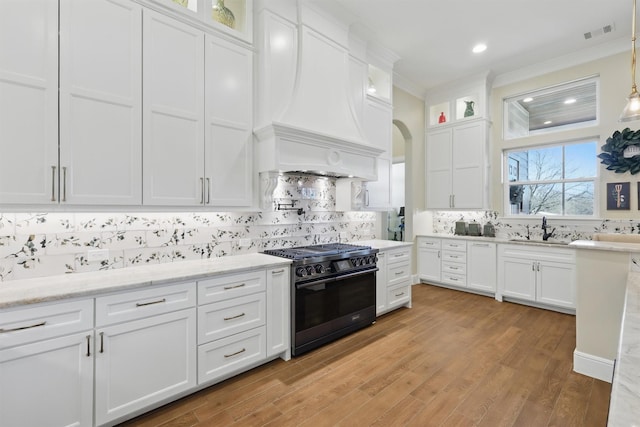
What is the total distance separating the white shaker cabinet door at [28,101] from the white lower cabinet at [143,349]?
2.71 ft

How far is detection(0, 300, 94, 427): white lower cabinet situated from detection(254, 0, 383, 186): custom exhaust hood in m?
1.77

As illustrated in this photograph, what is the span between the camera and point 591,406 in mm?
2115

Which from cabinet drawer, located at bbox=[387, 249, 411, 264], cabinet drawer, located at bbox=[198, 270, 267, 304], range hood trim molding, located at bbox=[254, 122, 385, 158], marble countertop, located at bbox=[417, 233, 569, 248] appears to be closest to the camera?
cabinet drawer, located at bbox=[198, 270, 267, 304]

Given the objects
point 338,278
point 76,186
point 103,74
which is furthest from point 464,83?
point 76,186

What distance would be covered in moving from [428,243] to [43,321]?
4950 mm

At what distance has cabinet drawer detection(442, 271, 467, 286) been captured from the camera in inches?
190

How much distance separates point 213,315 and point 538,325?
145 inches

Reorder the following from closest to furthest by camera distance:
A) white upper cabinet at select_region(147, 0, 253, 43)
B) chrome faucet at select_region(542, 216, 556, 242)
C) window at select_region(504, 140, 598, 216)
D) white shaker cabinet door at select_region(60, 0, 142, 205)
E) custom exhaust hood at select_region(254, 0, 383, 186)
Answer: white shaker cabinet door at select_region(60, 0, 142, 205)
white upper cabinet at select_region(147, 0, 253, 43)
custom exhaust hood at select_region(254, 0, 383, 186)
window at select_region(504, 140, 598, 216)
chrome faucet at select_region(542, 216, 556, 242)

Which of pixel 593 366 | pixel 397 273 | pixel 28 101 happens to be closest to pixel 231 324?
pixel 28 101

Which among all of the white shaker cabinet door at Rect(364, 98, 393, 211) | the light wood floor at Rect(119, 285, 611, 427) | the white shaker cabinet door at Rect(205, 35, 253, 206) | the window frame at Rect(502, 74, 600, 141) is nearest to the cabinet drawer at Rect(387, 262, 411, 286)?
the light wood floor at Rect(119, 285, 611, 427)

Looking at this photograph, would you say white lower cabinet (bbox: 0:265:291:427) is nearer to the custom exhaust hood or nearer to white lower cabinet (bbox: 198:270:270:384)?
white lower cabinet (bbox: 198:270:270:384)

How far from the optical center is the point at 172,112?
7.72ft

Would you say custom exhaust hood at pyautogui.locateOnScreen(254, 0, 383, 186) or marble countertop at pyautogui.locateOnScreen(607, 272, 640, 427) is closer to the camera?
marble countertop at pyautogui.locateOnScreen(607, 272, 640, 427)

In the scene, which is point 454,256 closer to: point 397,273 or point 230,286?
point 397,273
